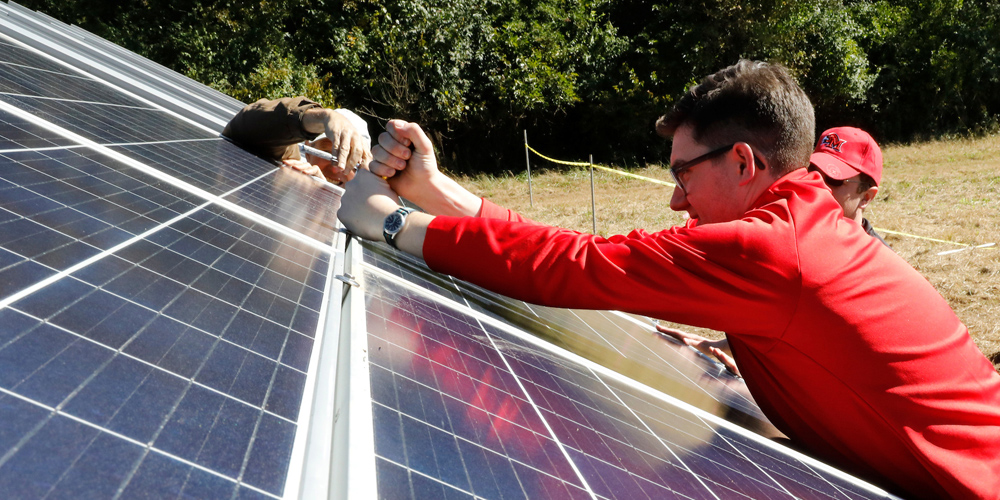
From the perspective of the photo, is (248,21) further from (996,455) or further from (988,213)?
Answer: (996,455)

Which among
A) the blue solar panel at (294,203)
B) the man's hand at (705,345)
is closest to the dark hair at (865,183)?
the man's hand at (705,345)

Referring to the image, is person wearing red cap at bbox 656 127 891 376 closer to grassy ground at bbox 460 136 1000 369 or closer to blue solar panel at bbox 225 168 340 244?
blue solar panel at bbox 225 168 340 244

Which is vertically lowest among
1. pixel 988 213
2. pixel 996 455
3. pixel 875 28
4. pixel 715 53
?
pixel 996 455

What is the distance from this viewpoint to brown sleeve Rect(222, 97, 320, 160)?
384 centimetres

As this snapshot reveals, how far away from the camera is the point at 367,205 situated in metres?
2.22

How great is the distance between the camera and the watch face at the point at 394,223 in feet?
6.96

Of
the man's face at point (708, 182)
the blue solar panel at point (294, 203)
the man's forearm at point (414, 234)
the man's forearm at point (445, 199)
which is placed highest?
the man's face at point (708, 182)

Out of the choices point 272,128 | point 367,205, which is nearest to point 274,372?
point 367,205

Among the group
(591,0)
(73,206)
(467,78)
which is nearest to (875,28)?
(591,0)

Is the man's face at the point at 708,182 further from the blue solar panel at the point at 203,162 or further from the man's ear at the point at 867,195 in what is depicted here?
the man's ear at the point at 867,195

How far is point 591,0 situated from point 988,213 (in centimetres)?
1719

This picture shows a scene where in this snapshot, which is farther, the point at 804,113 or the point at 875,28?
the point at 875,28

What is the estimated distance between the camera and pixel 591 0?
25.5 metres

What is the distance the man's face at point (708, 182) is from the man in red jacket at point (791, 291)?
0.7 inches
